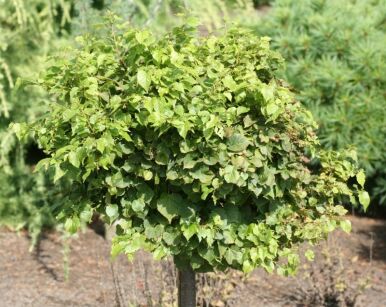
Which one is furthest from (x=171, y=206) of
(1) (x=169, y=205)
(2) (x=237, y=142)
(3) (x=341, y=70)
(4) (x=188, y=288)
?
(3) (x=341, y=70)

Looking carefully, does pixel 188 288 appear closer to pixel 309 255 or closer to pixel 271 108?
pixel 309 255

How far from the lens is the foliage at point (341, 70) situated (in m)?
5.85

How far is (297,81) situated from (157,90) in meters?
3.76

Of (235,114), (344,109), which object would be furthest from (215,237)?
(344,109)

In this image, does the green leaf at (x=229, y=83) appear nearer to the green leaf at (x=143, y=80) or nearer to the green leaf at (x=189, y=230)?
the green leaf at (x=143, y=80)

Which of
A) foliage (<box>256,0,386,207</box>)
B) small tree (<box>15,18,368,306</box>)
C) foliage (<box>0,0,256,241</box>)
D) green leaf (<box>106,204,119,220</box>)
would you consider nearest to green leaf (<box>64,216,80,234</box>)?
small tree (<box>15,18,368,306</box>)

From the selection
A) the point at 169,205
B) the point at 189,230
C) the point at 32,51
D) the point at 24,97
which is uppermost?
the point at 32,51

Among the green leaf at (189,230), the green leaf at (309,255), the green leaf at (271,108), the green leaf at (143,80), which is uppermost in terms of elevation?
the green leaf at (143,80)

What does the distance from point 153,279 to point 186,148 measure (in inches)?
109

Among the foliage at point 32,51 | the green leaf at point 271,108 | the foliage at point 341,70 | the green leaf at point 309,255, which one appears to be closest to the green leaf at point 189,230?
the green leaf at point 271,108

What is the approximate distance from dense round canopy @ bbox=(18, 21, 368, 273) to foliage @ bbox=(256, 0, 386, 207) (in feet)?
9.75

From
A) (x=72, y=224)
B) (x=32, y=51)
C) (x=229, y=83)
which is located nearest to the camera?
(x=229, y=83)

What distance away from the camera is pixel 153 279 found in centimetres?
515

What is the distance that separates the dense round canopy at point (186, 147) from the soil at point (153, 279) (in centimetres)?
109
